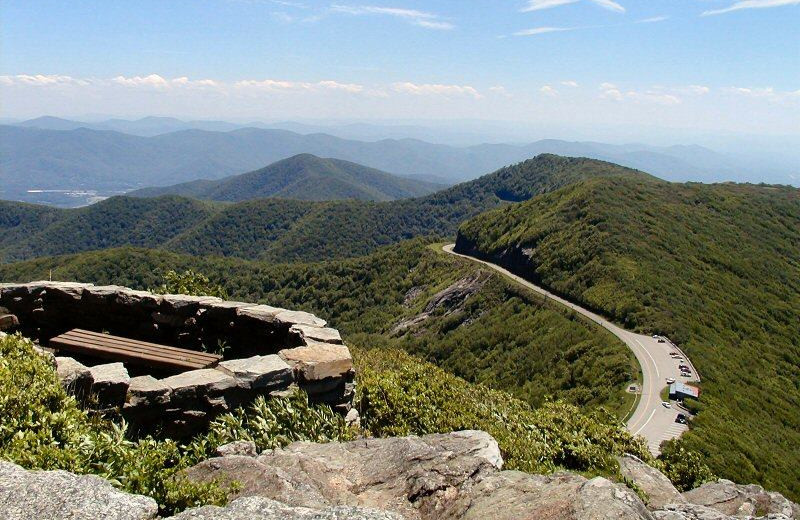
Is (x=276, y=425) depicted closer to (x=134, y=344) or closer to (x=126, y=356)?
(x=126, y=356)

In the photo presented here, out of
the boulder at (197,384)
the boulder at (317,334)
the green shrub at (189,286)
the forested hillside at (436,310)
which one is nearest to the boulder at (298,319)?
the boulder at (317,334)

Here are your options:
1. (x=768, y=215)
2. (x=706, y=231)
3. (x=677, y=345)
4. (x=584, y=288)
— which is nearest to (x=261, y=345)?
(x=677, y=345)

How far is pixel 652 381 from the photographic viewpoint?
49.2 m

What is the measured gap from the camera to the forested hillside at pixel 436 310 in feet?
186

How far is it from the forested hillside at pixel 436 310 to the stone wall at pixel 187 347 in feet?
46.1

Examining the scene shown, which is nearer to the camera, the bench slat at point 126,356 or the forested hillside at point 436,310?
the bench slat at point 126,356

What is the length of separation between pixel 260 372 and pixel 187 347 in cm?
482

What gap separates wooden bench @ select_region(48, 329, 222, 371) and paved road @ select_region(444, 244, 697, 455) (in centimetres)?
3309

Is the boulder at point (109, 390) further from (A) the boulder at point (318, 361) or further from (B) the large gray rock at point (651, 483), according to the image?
(B) the large gray rock at point (651, 483)

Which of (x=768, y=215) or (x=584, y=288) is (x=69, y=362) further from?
(x=768, y=215)

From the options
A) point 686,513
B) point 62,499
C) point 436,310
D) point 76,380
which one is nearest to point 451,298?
point 436,310

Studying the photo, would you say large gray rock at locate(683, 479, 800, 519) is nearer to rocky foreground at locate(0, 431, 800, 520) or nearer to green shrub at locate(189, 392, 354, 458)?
rocky foreground at locate(0, 431, 800, 520)

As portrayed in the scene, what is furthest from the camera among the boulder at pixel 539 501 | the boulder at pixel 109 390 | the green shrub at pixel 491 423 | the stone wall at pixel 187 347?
the green shrub at pixel 491 423

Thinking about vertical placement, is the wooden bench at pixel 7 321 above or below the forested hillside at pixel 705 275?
above
